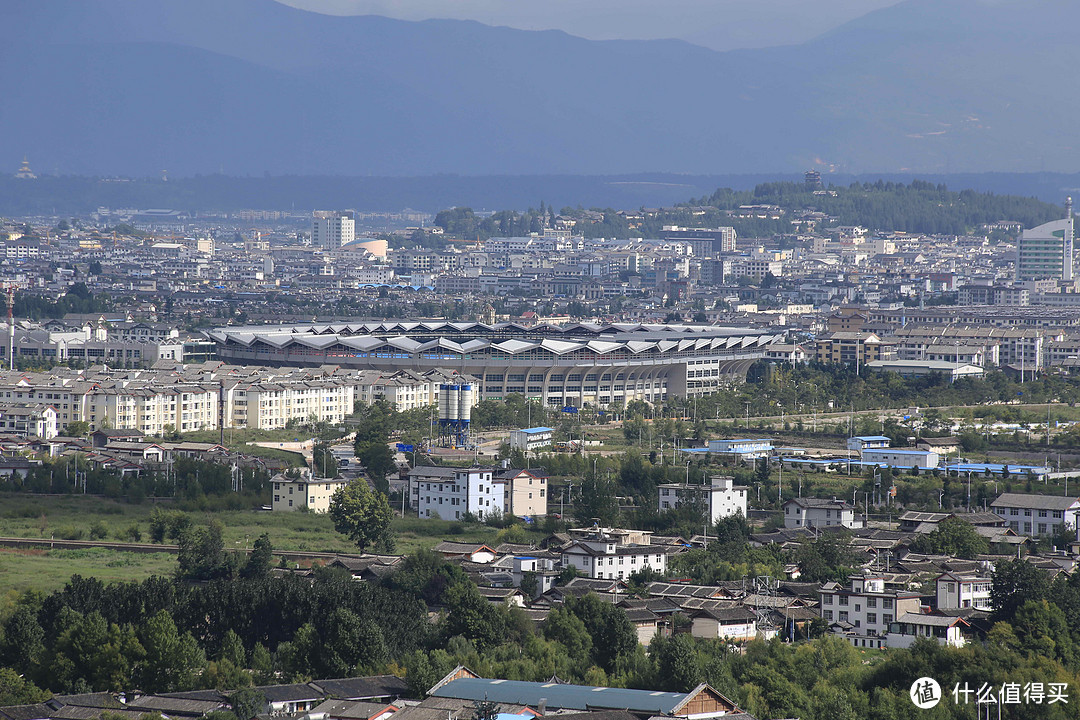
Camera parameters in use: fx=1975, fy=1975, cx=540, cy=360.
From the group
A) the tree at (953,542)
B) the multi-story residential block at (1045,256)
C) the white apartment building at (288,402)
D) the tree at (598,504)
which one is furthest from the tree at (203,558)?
the multi-story residential block at (1045,256)

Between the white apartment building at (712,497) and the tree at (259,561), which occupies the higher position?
the white apartment building at (712,497)

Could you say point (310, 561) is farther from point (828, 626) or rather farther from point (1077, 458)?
point (1077, 458)

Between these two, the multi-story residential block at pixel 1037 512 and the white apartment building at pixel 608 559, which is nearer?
the white apartment building at pixel 608 559

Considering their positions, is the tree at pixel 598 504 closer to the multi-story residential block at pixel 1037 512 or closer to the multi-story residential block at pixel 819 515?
the multi-story residential block at pixel 819 515

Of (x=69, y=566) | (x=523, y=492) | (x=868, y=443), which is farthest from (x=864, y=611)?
(x=868, y=443)

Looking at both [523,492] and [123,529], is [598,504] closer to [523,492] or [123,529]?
[523,492]

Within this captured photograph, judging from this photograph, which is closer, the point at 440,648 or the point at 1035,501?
the point at 440,648
